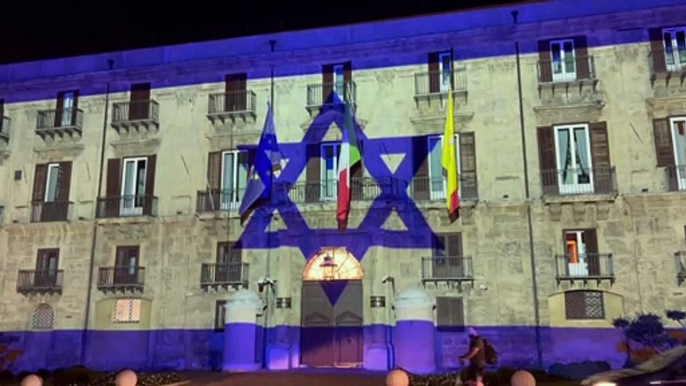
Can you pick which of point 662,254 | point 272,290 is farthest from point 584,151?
point 272,290

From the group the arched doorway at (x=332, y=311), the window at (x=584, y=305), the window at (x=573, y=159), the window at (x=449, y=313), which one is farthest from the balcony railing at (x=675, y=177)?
the arched doorway at (x=332, y=311)

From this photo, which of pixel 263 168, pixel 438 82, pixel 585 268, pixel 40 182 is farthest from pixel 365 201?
pixel 40 182

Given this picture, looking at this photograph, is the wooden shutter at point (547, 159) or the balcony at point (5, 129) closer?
the wooden shutter at point (547, 159)

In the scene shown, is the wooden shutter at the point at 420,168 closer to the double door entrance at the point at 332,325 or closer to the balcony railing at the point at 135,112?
the double door entrance at the point at 332,325

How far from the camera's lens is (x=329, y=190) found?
27391 millimetres

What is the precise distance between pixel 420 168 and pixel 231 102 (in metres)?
9.58

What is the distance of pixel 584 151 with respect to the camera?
2588cm

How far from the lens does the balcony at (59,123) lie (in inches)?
1222

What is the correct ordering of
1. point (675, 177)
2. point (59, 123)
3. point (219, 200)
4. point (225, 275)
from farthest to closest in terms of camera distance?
point (59, 123)
point (219, 200)
point (225, 275)
point (675, 177)

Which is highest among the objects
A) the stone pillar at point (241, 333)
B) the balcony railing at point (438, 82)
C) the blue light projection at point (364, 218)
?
the balcony railing at point (438, 82)

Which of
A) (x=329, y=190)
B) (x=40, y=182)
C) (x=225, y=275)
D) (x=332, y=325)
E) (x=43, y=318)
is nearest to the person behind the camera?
(x=332, y=325)

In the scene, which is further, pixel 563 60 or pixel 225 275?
pixel 225 275

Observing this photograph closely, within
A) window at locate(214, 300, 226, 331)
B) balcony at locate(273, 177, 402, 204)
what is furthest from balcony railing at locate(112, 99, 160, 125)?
window at locate(214, 300, 226, 331)

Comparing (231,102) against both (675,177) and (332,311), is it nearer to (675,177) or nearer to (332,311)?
(332,311)
